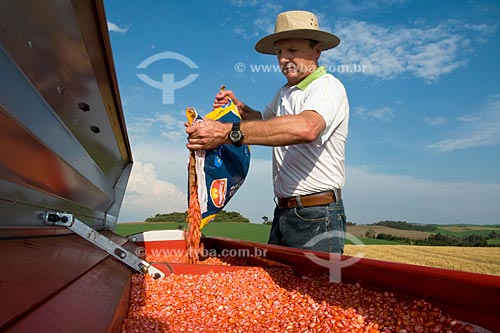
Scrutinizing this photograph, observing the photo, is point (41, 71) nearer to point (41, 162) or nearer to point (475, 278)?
point (41, 162)

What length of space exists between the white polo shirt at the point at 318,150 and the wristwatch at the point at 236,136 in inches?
16.6

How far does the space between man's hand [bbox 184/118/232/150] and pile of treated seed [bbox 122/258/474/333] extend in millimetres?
917

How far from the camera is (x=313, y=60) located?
286 cm

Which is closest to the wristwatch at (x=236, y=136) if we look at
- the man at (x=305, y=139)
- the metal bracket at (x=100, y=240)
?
the man at (x=305, y=139)

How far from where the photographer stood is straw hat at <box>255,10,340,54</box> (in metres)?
2.75

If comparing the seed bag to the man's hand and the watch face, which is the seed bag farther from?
the watch face

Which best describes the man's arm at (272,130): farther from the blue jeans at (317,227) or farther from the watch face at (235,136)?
the blue jeans at (317,227)

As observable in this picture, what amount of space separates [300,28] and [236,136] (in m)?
0.90

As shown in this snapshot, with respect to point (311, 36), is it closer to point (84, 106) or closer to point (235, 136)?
point (235, 136)

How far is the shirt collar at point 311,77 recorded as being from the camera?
278 cm

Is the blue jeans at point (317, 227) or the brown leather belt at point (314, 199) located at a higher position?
the brown leather belt at point (314, 199)

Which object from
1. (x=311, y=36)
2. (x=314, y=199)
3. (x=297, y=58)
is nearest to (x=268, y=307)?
(x=314, y=199)

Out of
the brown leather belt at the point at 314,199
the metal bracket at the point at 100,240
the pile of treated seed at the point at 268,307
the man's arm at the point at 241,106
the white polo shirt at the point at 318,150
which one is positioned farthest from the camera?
the man's arm at the point at 241,106

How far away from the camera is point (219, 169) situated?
10.3 feet
